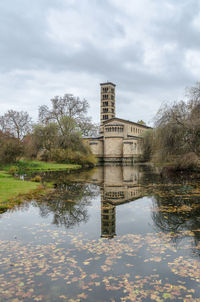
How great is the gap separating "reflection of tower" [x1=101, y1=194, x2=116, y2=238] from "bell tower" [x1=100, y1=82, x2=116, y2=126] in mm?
77023

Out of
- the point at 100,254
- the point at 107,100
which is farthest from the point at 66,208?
the point at 107,100

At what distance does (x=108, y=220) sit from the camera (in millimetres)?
8531

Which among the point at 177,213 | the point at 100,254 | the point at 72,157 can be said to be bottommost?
the point at 100,254

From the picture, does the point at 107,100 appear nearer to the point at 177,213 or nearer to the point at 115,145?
the point at 115,145

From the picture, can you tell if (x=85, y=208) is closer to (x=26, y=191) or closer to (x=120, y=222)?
(x=120, y=222)

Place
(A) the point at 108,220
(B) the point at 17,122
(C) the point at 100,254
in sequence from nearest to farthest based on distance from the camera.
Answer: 1. (C) the point at 100,254
2. (A) the point at 108,220
3. (B) the point at 17,122

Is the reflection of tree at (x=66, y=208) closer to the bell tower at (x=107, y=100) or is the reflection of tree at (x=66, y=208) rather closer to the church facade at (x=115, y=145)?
the church facade at (x=115, y=145)

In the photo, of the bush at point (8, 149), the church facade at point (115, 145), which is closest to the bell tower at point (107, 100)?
the church facade at point (115, 145)

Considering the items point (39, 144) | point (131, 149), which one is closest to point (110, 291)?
point (39, 144)

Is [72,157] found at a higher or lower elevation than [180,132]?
lower

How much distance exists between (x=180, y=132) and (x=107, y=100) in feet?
210

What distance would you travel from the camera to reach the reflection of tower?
7.21m

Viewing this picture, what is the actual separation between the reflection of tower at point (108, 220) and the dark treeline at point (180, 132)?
15438 mm

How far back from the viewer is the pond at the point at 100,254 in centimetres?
424
